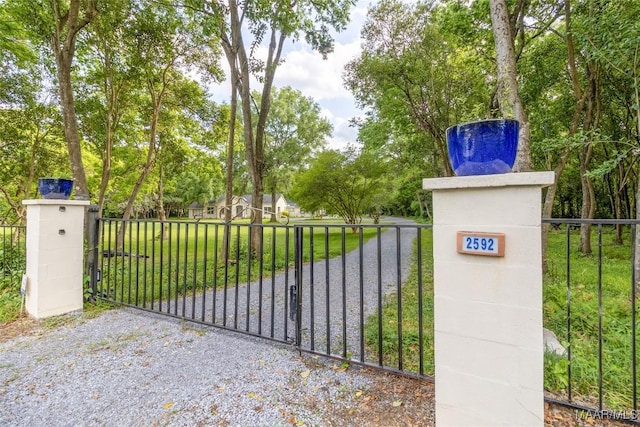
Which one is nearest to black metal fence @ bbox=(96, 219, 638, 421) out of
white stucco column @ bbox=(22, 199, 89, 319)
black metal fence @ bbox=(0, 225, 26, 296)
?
white stucco column @ bbox=(22, 199, 89, 319)

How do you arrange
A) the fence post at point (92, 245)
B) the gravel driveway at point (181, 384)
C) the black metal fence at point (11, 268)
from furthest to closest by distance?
the black metal fence at point (11, 268) < the fence post at point (92, 245) < the gravel driveway at point (181, 384)

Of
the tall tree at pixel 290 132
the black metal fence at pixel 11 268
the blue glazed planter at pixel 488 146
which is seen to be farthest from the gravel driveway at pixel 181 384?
the tall tree at pixel 290 132

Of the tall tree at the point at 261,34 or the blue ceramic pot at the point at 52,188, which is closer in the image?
the blue ceramic pot at the point at 52,188

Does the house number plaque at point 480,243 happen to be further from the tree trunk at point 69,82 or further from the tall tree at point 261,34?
the tall tree at point 261,34

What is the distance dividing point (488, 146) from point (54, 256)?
4338mm

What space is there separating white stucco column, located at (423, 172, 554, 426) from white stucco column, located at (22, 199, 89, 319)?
400 cm

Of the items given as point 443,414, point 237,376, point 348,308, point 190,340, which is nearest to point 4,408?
point 190,340

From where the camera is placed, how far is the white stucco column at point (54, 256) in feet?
10.3

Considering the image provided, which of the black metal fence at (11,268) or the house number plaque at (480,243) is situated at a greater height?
the house number plaque at (480,243)

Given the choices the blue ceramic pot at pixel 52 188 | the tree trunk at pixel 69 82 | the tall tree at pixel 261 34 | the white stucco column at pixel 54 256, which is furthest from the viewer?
the tall tree at pixel 261 34

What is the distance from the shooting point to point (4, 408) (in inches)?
70.7

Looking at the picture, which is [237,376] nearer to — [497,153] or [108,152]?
[497,153]


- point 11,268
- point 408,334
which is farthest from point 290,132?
point 408,334

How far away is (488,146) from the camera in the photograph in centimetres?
134
